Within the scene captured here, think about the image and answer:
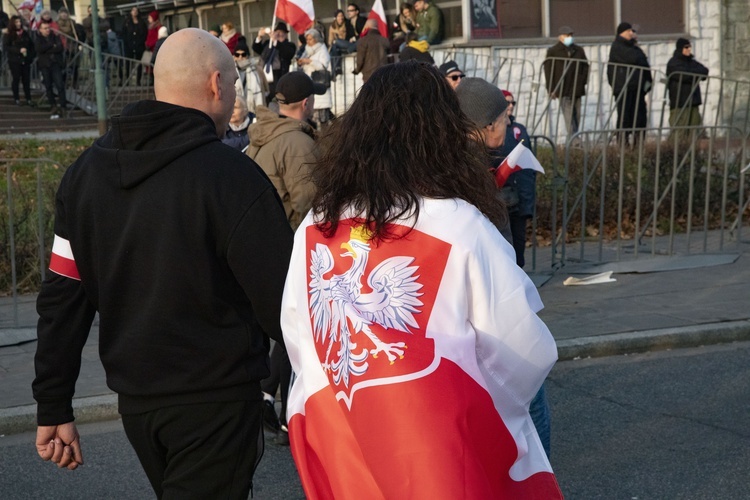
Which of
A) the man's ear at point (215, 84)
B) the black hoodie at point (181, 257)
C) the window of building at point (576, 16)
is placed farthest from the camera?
the window of building at point (576, 16)

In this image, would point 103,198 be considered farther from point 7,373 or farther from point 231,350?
point 7,373

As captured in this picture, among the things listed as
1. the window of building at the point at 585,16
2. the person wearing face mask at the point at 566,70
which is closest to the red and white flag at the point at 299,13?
the person wearing face mask at the point at 566,70

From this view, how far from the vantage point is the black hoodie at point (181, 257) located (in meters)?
2.86

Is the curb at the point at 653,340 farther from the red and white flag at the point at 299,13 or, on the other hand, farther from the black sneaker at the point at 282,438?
the red and white flag at the point at 299,13

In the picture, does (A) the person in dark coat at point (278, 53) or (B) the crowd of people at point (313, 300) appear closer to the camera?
(B) the crowd of people at point (313, 300)

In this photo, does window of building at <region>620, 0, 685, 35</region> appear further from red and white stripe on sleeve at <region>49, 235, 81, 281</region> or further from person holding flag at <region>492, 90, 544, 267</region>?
red and white stripe on sleeve at <region>49, 235, 81, 281</region>

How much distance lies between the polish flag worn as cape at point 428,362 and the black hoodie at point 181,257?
0.21 meters

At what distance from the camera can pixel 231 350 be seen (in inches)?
113

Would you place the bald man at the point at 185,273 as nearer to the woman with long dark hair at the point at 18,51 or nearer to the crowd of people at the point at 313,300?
the crowd of people at the point at 313,300

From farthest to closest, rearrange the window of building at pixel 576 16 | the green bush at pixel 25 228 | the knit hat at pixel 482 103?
the window of building at pixel 576 16 < the green bush at pixel 25 228 < the knit hat at pixel 482 103

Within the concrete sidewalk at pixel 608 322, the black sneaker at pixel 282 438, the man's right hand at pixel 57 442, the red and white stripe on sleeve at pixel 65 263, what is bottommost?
the concrete sidewalk at pixel 608 322

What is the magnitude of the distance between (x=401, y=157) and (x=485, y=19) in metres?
16.6

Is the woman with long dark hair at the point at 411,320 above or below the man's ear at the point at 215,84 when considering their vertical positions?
below

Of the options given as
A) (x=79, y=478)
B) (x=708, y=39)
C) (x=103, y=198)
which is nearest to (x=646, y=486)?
(x=79, y=478)
